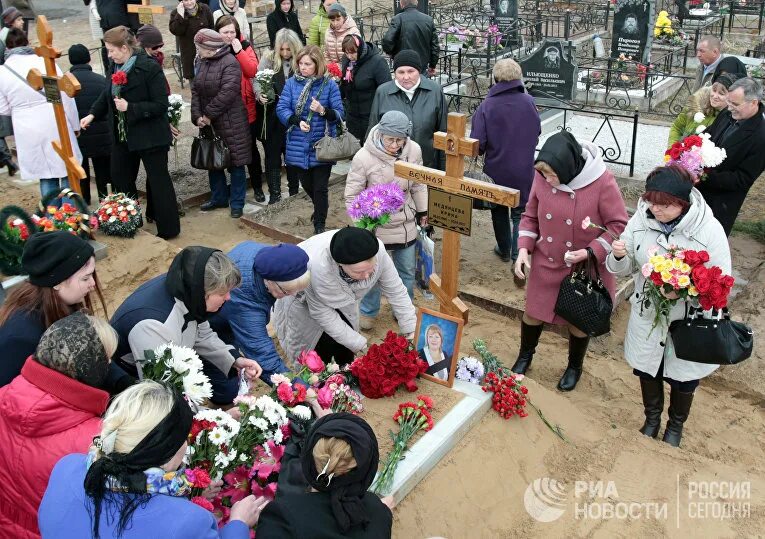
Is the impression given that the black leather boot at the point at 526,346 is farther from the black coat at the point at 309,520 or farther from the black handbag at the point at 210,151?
the black handbag at the point at 210,151

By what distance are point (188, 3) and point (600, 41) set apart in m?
9.20

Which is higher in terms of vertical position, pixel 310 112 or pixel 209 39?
pixel 209 39

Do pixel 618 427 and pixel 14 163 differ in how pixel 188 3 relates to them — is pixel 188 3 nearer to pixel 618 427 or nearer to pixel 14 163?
pixel 14 163

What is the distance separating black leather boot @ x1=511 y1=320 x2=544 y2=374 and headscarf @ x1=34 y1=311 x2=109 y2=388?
3151mm

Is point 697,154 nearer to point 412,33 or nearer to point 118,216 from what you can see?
point 118,216

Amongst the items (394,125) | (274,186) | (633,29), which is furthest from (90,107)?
(633,29)

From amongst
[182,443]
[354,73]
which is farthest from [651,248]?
[354,73]

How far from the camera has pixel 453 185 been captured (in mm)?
4609

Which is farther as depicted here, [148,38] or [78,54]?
[148,38]

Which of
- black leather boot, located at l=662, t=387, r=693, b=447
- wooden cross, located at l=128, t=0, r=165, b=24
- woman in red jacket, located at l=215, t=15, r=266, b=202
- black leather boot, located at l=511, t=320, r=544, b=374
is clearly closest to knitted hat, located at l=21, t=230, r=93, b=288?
black leather boot, located at l=511, t=320, r=544, b=374

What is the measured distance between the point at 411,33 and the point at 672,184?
588 cm

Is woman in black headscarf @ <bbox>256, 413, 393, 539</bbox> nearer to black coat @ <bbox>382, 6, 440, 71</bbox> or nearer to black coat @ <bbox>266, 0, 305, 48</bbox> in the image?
black coat @ <bbox>382, 6, 440, 71</bbox>

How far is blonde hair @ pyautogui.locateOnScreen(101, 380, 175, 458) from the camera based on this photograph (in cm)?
236

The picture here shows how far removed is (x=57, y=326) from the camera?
2.91 meters
